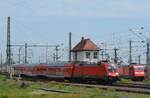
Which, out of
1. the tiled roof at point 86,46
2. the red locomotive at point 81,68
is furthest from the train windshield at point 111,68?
the tiled roof at point 86,46

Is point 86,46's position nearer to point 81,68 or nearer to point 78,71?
point 78,71

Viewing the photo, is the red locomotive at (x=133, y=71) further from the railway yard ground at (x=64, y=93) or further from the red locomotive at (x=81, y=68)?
the railway yard ground at (x=64, y=93)

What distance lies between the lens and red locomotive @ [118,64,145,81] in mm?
75812

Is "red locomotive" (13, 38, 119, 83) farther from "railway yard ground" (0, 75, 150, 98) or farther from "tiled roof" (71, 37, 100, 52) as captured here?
"railway yard ground" (0, 75, 150, 98)

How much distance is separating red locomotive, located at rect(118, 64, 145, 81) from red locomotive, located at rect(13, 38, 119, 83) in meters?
4.78

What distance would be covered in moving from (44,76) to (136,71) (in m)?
14.1

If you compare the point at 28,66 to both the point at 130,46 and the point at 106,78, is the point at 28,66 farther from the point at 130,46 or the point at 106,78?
the point at 106,78

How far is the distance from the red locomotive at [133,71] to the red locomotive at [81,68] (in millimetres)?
4782

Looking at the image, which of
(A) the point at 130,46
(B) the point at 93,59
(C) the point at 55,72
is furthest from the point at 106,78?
(A) the point at 130,46

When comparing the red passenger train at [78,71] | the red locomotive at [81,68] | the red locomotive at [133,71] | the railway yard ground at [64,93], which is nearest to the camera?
the railway yard ground at [64,93]

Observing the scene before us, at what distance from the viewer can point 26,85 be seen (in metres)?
49.0

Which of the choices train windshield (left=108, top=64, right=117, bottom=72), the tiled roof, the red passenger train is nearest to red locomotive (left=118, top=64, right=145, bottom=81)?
the tiled roof

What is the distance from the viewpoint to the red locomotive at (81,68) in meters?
59.8

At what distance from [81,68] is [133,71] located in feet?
49.6
